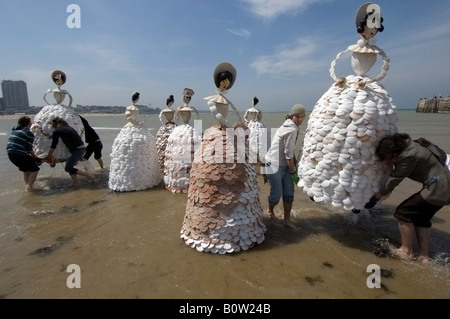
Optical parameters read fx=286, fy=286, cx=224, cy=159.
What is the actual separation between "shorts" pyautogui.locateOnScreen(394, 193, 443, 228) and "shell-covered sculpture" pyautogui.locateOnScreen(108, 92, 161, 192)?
188 inches

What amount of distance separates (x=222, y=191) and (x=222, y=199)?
A: 10 centimetres

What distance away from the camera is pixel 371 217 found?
4.78 metres

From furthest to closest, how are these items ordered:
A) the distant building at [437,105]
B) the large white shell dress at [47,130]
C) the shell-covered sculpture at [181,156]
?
the distant building at [437,105], the large white shell dress at [47,130], the shell-covered sculpture at [181,156]

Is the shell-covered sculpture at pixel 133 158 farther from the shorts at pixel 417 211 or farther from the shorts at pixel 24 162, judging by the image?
the shorts at pixel 417 211

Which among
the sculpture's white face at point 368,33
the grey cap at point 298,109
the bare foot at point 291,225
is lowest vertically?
the bare foot at point 291,225

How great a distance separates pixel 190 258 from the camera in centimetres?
345

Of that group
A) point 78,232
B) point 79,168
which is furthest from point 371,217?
point 79,168

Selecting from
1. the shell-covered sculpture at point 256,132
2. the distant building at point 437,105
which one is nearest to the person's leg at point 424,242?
the shell-covered sculpture at point 256,132

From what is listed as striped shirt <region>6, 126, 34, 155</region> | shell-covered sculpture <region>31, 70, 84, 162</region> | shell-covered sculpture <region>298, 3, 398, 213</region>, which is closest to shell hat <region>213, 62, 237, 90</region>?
shell-covered sculpture <region>298, 3, 398, 213</region>

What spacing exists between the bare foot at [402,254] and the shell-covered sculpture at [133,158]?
15.7 feet

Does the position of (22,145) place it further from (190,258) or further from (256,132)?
(256,132)

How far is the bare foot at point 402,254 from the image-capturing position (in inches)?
134

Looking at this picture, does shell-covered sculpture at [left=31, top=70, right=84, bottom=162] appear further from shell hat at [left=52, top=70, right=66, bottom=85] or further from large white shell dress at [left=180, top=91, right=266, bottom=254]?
large white shell dress at [left=180, top=91, right=266, bottom=254]

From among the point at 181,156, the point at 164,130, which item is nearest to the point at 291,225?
the point at 181,156
